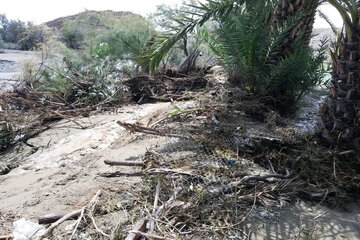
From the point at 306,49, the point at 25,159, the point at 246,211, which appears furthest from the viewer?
the point at 306,49

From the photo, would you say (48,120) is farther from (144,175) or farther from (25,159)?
(144,175)

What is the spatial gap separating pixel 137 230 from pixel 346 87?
2.69m

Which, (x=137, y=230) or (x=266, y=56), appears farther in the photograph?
(x=266, y=56)

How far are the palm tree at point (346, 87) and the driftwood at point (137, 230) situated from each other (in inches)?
96.3

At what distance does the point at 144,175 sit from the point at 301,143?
1916 millimetres

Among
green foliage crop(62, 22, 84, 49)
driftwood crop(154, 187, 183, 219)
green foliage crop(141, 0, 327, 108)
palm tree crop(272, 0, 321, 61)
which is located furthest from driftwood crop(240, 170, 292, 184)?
green foliage crop(62, 22, 84, 49)

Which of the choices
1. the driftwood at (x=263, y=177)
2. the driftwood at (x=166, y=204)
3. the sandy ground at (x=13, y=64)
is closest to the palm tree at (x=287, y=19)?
the driftwood at (x=263, y=177)

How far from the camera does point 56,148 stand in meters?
4.29

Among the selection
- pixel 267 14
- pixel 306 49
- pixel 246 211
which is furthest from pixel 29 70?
pixel 246 211

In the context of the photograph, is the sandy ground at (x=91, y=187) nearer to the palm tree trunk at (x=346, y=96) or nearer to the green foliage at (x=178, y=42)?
the palm tree trunk at (x=346, y=96)

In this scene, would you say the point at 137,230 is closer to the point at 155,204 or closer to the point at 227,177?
the point at 155,204

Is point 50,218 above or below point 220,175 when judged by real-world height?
below

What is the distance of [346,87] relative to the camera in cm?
322

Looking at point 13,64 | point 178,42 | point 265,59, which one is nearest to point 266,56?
point 265,59
